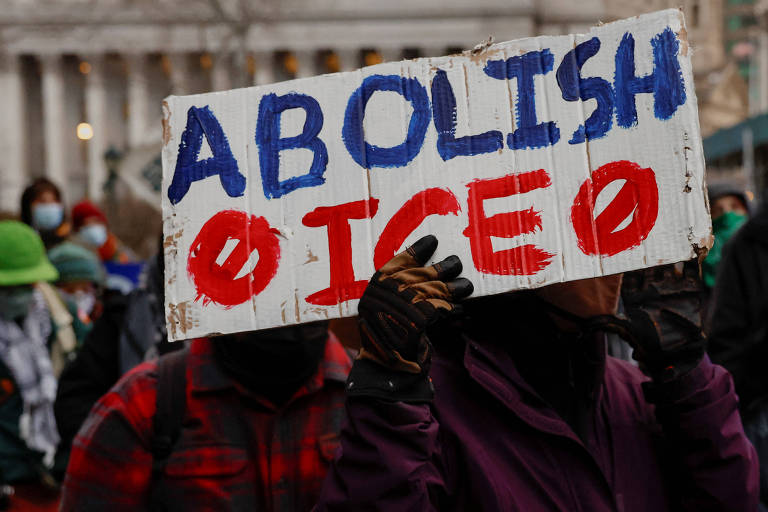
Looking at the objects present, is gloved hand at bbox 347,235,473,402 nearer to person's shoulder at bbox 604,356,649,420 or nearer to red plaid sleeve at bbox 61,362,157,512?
person's shoulder at bbox 604,356,649,420

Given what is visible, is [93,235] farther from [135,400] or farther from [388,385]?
[388,385]

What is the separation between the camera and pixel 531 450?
200 centimetres

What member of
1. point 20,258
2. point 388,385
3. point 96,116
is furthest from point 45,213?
point 96,116

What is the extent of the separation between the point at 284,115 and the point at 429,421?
0.87 metres

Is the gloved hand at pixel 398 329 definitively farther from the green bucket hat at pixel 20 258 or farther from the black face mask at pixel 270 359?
the green bucket hat at pixel 20 258

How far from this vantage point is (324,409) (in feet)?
9.11

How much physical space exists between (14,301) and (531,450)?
3.86 metres

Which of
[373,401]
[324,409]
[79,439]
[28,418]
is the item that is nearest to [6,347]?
[28,418]

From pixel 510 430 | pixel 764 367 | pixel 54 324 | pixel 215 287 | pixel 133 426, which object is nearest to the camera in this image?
pixel 510 430

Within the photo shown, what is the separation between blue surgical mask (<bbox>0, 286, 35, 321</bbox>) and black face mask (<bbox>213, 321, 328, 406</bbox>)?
271cm

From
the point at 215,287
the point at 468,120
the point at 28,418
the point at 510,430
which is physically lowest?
the point at 28,418

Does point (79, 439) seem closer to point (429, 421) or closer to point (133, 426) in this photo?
point (133, 426)

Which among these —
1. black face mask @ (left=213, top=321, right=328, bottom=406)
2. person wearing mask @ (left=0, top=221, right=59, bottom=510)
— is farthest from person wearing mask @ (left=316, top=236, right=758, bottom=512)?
person wearing mask @ (left=0, top=221, right=59, bottom=510)

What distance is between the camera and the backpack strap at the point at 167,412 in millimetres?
2584
